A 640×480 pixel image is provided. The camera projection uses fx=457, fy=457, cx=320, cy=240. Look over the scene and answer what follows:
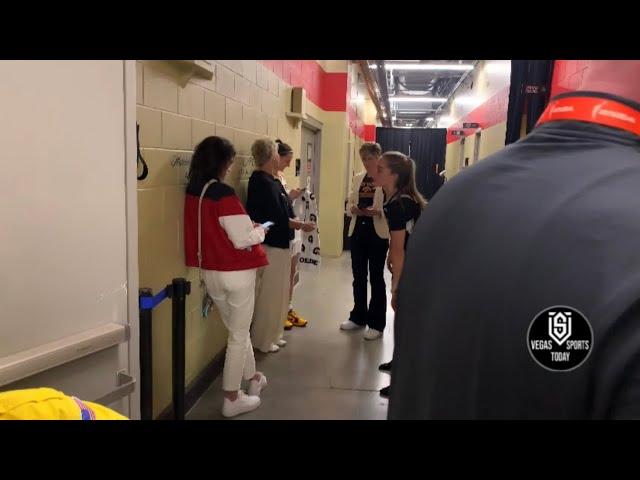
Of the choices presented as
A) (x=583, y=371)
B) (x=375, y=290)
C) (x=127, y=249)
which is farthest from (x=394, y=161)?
(x=583, y=371)

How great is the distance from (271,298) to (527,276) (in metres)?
2.80

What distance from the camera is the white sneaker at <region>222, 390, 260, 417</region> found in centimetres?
248

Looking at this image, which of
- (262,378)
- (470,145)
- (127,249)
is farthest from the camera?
(470,145)

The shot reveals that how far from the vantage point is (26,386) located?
1.07 meters

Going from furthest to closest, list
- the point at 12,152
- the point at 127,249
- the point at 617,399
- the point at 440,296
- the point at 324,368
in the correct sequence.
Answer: the point at 324,368
the point at 127,249
the point at 12,152
the point at 440,296
the point at 617,399

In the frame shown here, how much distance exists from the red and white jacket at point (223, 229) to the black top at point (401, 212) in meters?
0.88

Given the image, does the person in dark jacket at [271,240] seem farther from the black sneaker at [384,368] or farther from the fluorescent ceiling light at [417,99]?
the fluorescent ceiling light at [417,99]

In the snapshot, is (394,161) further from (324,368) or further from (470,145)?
(470,145)

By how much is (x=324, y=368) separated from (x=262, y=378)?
0.56 m

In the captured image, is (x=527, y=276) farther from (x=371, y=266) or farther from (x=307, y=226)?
(x=371, y=266)

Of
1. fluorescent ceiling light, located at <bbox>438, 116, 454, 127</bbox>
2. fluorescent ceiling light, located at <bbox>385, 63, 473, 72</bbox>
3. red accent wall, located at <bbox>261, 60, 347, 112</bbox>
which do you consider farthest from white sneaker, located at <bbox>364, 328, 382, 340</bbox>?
fluorescent ceiling light, located at <bbox>438, 116, 454, 127</bbox>

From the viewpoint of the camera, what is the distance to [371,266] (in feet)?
12.1

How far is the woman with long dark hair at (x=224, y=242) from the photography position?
2244mm

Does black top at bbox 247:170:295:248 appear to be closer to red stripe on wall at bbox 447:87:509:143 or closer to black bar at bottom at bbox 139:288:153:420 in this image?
black bar at bottom at bbox 139:288:153:420
